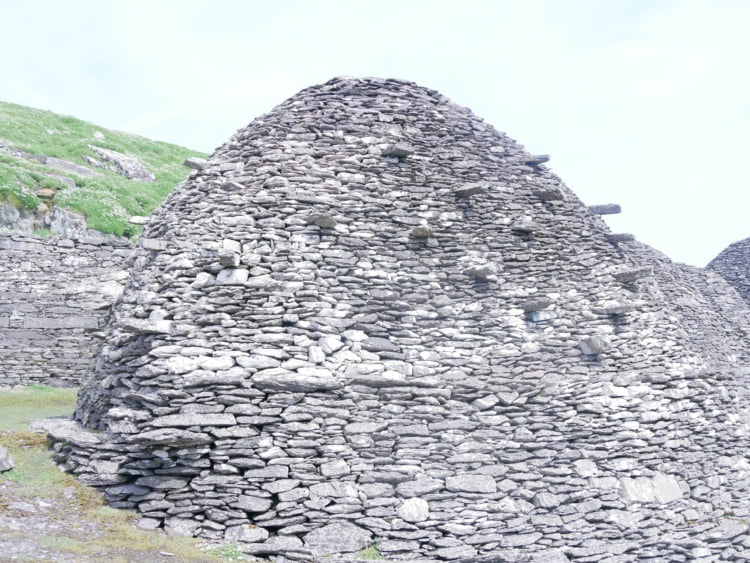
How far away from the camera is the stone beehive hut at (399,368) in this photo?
9477mm

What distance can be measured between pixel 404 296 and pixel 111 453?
18.2ft

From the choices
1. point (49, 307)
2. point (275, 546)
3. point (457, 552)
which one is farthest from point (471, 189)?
point (49, 307)

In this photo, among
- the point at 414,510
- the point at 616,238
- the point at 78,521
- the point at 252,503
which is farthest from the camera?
the point at 616,238

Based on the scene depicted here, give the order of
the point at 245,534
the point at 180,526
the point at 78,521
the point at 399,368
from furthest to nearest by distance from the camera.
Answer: the point at 399,368 < the point at 180,526 < the point at 245,534 < the point at 78,521

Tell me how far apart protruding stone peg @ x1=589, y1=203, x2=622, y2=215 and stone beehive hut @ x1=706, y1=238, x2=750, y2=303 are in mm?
16674

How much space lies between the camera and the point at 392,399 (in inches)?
414

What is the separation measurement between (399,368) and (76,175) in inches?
968

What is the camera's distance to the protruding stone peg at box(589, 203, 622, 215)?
14797 mm

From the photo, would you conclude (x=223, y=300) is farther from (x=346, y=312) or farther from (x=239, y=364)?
(x=346, y=312)

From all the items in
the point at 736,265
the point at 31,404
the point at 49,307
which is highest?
the point at 736,265

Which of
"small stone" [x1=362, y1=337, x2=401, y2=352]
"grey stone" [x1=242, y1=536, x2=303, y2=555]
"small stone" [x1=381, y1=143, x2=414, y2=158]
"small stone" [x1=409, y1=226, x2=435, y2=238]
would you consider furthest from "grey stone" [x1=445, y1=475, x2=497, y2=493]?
"small stone" [x1=381, y1=143, x2=414, y2=158]

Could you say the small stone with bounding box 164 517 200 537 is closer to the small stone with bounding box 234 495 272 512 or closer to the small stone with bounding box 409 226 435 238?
the small stone with bounding box 234 495 272 512

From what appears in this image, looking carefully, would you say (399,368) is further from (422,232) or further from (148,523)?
(148,523)

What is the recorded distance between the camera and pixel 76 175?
29.5 metres
